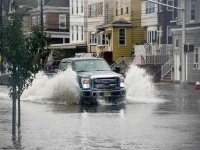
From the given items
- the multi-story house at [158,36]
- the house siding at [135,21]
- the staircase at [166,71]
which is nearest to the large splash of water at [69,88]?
the staircase at [166,71]

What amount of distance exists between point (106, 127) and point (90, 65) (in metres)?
11.1

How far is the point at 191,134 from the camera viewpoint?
16906 mm

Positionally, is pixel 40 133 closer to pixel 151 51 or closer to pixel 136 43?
pixel 151 51

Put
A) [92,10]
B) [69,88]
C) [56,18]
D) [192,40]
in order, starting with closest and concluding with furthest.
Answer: [69,88] → [192,40] → [92,10] → [56,18]

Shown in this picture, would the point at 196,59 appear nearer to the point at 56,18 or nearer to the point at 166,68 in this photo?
the point at 166,68

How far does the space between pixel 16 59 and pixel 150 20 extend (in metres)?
53.7

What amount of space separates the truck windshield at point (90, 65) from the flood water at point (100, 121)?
0.74 m

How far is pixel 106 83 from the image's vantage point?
91.5 ft

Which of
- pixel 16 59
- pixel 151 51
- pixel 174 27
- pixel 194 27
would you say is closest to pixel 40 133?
pixel 16 59

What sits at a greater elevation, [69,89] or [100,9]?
[100,9]

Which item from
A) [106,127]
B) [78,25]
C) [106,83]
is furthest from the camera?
[78,25]

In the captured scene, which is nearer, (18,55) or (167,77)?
(18,55)

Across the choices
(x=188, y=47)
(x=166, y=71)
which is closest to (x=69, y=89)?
(x=188, y=47)

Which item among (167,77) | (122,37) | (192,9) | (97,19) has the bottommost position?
(167,77)
